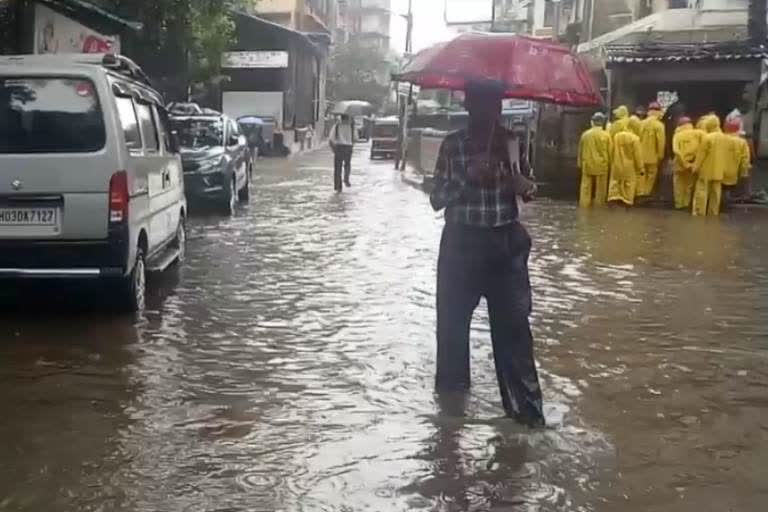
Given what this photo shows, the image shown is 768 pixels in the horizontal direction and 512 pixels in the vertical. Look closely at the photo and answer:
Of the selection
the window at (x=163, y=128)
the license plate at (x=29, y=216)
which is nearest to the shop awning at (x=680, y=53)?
the window at (x=163, y=128)

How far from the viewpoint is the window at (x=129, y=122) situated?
25.7ft

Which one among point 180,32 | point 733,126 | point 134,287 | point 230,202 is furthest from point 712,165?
point 134,287

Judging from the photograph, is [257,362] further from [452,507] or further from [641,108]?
[641,108]

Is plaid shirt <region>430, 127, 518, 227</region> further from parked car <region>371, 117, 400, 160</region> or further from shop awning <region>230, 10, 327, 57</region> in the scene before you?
shop awning <region>230, 10, 327, 57</region>

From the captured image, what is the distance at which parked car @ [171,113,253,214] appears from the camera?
1645 centimetres

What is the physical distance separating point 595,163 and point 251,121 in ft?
66.0

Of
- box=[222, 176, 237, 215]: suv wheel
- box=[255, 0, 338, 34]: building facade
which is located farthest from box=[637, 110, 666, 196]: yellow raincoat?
box=[255, 0, 338, 34]: building facade

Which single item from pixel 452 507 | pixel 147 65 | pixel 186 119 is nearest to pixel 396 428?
pixel 452 507

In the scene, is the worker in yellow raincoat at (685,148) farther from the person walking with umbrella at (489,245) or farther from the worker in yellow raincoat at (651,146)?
the person walking with umbrella at (489,245)

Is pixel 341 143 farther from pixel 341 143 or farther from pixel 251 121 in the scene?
pixel 251 121

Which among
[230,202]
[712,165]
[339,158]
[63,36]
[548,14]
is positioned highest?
[548,14]

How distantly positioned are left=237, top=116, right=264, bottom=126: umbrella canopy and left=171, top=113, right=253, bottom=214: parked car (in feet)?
61.9

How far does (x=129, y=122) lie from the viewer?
26.7 feet

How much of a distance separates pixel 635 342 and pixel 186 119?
1108cm
